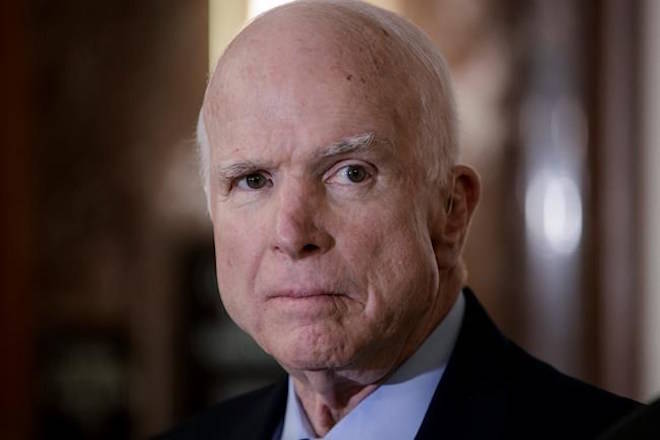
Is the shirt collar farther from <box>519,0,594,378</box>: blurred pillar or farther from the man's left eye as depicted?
<box>519,0,594,378</box>: blurred pillar

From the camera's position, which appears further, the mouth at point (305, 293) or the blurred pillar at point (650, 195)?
the blurred pillar at point (650, 195)

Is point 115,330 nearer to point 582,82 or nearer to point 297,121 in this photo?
point 582,82

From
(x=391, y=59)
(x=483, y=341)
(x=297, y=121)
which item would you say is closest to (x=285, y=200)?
(x=297, y=121)

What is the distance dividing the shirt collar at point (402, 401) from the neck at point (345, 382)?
0.05ft

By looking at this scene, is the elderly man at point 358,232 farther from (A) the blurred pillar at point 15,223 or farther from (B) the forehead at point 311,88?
(A) the blurred pillar at point 15,223

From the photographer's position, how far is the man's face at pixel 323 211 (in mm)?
1737

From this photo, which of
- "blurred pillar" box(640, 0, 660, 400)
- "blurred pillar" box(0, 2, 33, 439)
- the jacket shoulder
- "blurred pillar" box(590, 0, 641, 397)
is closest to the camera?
the jacket shoulder

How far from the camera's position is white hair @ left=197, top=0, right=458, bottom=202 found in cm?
182

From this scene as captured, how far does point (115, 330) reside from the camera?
4797mm

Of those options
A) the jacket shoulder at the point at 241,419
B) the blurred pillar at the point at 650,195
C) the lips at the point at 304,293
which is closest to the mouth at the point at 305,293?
the lips at the point at 304,293

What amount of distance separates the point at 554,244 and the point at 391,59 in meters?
2.89

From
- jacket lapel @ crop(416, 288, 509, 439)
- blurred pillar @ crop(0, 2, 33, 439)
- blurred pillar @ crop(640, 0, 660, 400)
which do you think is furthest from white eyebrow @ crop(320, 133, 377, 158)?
blurred pillar @ crop(0, 2, 33, 439)

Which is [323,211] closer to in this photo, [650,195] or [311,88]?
[311,88]

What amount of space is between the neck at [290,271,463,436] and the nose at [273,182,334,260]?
21cm
